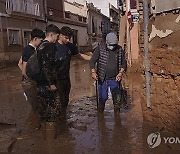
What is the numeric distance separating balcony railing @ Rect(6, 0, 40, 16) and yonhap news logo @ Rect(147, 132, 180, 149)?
1930 cm

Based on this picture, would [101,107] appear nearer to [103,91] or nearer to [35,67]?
[103,91]

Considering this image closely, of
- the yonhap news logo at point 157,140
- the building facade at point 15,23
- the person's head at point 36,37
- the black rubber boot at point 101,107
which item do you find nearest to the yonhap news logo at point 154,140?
the yonhap news logo at point 157,140

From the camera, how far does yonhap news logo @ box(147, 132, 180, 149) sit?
175 inches

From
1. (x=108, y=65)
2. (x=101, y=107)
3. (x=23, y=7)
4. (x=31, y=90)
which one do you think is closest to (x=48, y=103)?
(x=31, y=90)

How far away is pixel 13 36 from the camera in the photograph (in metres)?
23.2

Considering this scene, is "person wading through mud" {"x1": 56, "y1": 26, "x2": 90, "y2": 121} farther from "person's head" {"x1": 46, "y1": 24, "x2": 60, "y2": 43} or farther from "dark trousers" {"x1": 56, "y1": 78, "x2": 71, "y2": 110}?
"person's head" {"x1": 46, "y1": 24, "x2": 60, "y2": 43}

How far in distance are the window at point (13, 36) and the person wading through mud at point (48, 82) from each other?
1817 cm

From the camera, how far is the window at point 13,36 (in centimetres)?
2261

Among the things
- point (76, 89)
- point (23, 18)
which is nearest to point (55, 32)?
point (76, 89)

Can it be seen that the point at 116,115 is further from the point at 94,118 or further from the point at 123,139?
the point at 123,139

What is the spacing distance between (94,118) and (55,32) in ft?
6.72

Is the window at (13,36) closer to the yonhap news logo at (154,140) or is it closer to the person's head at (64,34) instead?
the person's head at (64,34)

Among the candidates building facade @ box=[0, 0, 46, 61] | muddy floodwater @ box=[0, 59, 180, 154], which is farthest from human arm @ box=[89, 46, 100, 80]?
building facade @ box=[0, 0, 46, 61]

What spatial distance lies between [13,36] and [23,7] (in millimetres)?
2780
